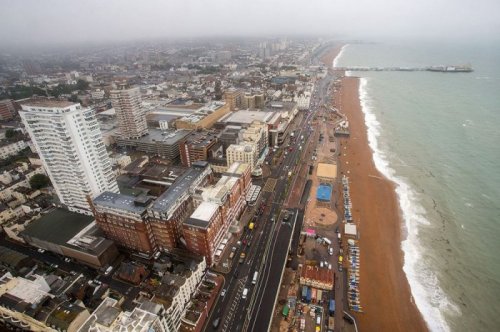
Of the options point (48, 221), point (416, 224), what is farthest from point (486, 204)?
point (48, 221)

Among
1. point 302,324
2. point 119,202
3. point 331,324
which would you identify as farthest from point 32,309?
point 331,324

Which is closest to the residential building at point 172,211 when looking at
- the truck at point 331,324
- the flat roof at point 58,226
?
the flat roof at point 58,226

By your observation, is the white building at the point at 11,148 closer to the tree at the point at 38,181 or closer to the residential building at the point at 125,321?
the tree at the point at 38,181

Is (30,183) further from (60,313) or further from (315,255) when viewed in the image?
(315,255)

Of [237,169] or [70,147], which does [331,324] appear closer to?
[237,169]

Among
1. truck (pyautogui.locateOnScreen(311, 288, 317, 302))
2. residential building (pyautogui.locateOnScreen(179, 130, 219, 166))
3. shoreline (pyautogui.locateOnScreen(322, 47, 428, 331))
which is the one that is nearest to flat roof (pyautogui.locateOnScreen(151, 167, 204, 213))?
residential building (pyautogui.locateOnScreen(179, 130, 219, 166))

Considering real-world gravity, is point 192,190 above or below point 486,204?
above
